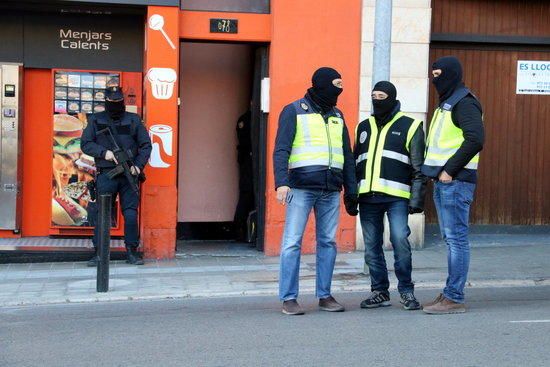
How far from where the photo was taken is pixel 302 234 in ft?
24.7

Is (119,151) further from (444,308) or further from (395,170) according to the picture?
(444,308)

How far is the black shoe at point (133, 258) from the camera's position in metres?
10.5

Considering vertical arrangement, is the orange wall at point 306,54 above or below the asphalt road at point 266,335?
above

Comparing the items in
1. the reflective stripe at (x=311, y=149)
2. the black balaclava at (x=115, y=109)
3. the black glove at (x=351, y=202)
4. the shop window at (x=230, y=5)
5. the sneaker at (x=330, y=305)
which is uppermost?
the shop window at (x=230, y=5)

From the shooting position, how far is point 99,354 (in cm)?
616

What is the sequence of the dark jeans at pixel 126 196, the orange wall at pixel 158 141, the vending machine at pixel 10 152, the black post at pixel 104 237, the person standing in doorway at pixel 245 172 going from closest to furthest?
the black post at pixel 104 237
the dark jeans at pixel 126 196
the orange wall at pixel 158 141
the vending machine at pixel 10 152
the person standing in doorway at pixel 245 172

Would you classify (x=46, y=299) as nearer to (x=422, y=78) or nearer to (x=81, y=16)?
(x=81, y=16)

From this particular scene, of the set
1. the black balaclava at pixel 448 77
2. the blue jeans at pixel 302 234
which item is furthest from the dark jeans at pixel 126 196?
the black balaclava at pixel 448 77

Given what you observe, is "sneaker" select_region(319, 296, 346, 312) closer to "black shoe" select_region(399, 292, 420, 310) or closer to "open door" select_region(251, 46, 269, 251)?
"black shoe" select_region(399, 292, 420, 310)

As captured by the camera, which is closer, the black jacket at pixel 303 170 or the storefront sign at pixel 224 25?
the black jacket at pixel 303 170

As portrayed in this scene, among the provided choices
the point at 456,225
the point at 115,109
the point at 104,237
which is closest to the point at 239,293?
the point at 104,237

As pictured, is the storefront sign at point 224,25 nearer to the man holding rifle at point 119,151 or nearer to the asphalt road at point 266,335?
the man holding rifle at point 119,151

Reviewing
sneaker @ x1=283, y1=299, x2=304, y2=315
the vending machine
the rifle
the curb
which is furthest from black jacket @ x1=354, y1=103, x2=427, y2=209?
the vending machine

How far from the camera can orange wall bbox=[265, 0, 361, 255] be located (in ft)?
36.8
